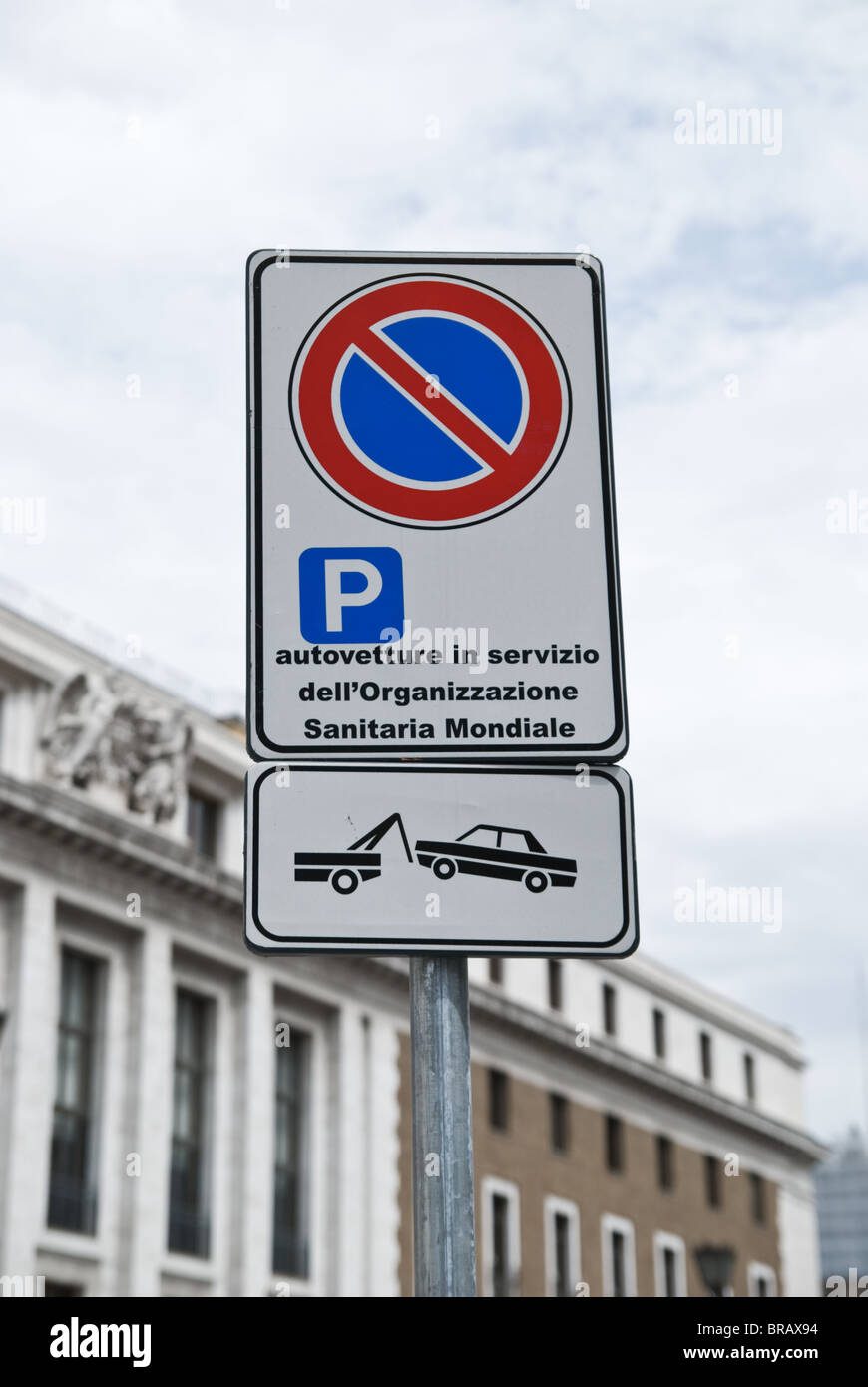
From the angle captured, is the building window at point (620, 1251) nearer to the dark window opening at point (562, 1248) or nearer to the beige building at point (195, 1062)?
the beige building at point (195, 1062)

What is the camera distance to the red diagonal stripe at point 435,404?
2.67 meters

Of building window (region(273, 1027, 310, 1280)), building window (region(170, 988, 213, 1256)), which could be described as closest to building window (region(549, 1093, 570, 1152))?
building window (region(273, 1027, 310, 1280))

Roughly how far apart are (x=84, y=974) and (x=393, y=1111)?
977 centimetres

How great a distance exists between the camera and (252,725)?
2602 mm

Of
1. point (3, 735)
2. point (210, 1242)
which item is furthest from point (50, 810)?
point (210, 1242)

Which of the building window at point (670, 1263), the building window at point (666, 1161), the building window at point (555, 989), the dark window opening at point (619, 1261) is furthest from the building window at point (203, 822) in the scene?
the building window at point (666, 1161)

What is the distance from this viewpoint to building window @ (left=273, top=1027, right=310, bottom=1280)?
41.2 meters

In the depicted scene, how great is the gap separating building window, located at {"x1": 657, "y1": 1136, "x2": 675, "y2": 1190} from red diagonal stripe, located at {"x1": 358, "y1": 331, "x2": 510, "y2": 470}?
5664 centimetres

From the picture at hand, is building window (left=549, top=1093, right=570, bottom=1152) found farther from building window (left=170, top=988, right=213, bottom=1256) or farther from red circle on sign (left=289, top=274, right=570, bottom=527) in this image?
red circle on sign (left=289, top=274, right=570, bottom=527)

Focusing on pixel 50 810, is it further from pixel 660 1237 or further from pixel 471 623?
pixel 471 623

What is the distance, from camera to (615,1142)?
180 ft

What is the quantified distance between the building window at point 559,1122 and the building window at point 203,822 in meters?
15.1

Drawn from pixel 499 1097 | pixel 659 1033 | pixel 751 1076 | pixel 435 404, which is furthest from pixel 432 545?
pixel 751 1076

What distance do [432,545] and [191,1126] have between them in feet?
125
